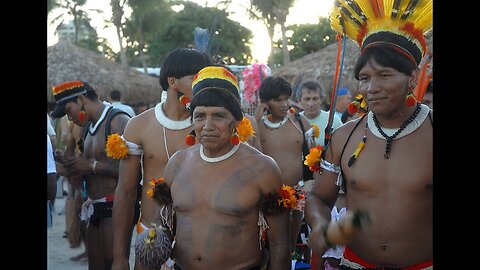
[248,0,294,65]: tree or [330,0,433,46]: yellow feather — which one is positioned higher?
[248,0,294,65]: tree

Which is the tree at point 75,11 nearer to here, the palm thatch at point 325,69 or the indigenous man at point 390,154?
the palm thatch at point 325,69

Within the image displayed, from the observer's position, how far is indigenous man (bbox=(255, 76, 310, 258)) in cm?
692

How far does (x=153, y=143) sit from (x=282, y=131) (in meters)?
2.79

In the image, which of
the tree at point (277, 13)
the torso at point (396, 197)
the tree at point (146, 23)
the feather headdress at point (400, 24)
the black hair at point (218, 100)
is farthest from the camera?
the tree at point (146, 23)

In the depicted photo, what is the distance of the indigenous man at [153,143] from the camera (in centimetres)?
445

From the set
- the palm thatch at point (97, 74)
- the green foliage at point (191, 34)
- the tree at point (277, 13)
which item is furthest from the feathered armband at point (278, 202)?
the green foliage at point (191, 34)

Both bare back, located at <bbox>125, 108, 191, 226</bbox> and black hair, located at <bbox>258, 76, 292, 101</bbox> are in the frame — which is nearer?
bare back, located at <bbox>125, 108, 191, 226</bbox>

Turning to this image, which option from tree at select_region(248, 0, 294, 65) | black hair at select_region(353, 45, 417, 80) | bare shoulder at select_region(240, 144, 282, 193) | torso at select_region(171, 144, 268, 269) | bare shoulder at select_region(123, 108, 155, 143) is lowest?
torso at select_region(171, 144, 268, 269)

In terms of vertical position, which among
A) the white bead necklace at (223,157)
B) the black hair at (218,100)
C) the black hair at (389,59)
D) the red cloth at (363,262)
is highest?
the black hair at (389,59)

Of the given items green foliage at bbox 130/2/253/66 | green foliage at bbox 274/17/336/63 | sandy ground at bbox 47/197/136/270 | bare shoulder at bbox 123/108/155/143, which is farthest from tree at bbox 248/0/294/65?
bare shoulder at bbox 123/108/155/143

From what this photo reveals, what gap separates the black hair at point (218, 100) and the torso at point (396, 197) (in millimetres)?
742

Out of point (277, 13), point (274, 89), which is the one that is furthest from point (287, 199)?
point (277, 13)

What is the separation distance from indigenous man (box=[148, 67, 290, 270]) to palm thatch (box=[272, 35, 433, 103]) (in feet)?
40.2

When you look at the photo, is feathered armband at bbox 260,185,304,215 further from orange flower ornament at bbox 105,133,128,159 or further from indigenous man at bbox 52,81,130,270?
indigenous man at bbox 52,81,130,270
